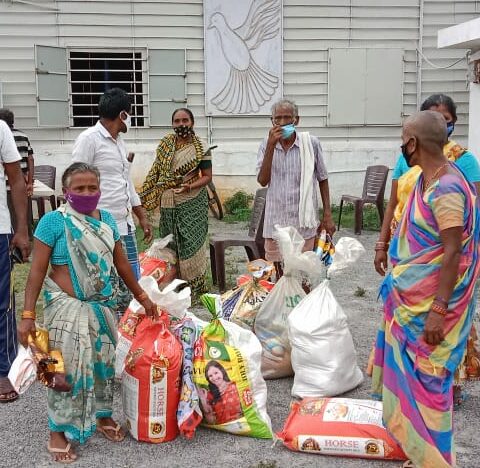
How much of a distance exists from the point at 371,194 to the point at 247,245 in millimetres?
4737

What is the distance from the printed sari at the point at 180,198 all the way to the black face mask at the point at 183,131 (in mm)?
67

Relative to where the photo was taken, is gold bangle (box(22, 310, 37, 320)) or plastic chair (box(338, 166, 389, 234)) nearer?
gold bangle (box(22, 310, 37, 320))

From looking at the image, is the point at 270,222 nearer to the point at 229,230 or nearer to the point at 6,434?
the point at 6,434

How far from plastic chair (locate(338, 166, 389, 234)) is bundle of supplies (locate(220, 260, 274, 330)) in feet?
17.2

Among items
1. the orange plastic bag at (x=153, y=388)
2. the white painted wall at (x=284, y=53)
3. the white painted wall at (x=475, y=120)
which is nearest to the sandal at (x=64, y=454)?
the orange plastic bag at (x=153, y=388)

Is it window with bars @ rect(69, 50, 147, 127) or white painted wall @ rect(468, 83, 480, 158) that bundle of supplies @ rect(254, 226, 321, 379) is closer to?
white painted wall @ rect(468, 83, 480, 158)

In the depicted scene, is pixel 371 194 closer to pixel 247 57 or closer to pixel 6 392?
pixel 247 57

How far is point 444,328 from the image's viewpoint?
8.80 ft

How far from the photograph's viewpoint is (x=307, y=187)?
4.73 metres

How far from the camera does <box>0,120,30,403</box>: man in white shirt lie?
12.6ft

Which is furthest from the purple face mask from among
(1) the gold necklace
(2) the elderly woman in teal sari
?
(1) the gold necklace

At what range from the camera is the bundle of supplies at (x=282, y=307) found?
13.5 feet

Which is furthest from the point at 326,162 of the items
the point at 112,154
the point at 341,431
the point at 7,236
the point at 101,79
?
the point at 341,431

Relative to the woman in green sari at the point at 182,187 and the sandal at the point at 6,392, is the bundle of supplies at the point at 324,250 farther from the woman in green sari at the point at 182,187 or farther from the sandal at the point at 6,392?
the sandal at the point at 6,392
